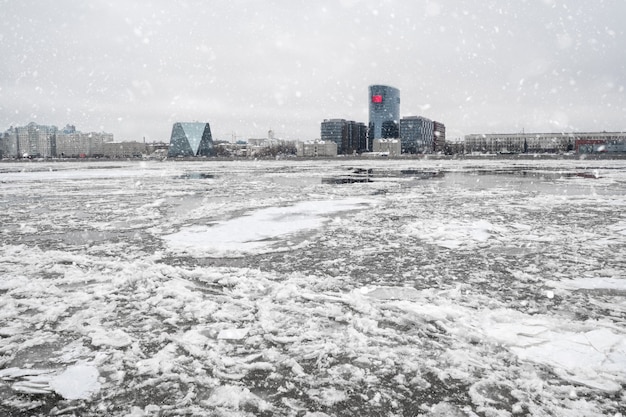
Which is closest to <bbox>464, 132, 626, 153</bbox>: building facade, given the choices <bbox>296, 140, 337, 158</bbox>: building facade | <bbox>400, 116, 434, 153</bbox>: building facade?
<bbox>400, 116, 434, 153</bbox>: building facade

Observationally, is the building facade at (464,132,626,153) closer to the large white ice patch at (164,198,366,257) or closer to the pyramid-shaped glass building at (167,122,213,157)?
the pyramid-shaped glass building at (167,122,213,157)

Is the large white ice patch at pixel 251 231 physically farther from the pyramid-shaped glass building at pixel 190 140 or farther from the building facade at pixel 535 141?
the pyramid-shaped glass building at pixel 190 140

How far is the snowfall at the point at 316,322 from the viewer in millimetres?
2574

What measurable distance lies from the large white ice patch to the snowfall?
6 centimetres

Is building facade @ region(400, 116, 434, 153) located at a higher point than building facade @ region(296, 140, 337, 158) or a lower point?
higher

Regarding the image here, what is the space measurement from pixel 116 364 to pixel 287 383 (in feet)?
3.97

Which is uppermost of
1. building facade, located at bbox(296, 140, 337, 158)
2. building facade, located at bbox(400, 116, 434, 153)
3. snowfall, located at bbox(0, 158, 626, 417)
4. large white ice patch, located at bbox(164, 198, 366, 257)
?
building facade, located at bbox(400, 116, 434, 153)

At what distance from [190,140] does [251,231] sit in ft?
566

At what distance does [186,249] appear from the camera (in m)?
6.48

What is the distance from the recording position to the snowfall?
2.57 metres

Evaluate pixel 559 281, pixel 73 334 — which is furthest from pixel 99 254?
pixel 559 281

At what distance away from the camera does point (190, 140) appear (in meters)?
172

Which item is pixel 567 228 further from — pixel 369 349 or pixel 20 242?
pixel 20 242

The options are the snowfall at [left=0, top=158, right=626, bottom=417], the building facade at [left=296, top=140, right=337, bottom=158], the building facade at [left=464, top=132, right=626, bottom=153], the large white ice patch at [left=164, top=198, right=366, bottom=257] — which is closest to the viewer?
the snowfall at [left=0, top=158, right=626, bottom=417]
